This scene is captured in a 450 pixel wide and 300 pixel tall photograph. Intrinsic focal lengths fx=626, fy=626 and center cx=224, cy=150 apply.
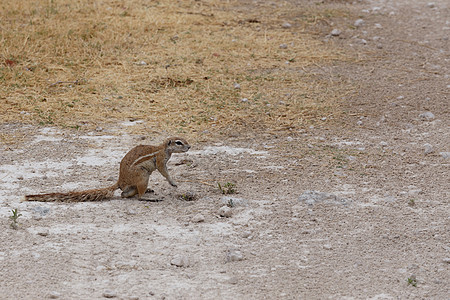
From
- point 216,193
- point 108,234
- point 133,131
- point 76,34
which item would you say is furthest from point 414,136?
point 76,34

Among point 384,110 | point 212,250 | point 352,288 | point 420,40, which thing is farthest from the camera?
point 420,40

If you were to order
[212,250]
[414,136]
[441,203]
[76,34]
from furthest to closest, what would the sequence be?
[76,34] < [414,136] < [441,203] < [212,250]

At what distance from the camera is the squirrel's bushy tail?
4273mm

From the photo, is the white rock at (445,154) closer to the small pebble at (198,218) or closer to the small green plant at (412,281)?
the small green plant at (412,281)

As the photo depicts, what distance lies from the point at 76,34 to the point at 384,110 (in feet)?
13.8

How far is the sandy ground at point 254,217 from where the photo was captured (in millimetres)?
3369

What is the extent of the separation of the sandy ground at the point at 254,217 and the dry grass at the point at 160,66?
1.56ft

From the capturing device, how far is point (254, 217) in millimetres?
4164

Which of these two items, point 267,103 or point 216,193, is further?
point 267,103

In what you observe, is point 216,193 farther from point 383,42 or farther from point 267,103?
point 383,42

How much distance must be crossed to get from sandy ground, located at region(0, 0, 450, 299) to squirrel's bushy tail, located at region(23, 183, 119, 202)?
0.06 meters

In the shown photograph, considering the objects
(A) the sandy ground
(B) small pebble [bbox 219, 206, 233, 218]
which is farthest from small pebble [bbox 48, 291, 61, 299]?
(B) small pebble [bbox 219, 206, 233, 218]

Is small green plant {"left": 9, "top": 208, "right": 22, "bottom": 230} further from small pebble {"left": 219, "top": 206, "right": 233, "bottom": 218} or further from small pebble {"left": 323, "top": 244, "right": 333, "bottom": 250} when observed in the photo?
small pebble {"left": 323, "top": 244, "right": 333, "bottom": 250}

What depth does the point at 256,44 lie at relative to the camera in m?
8.54
